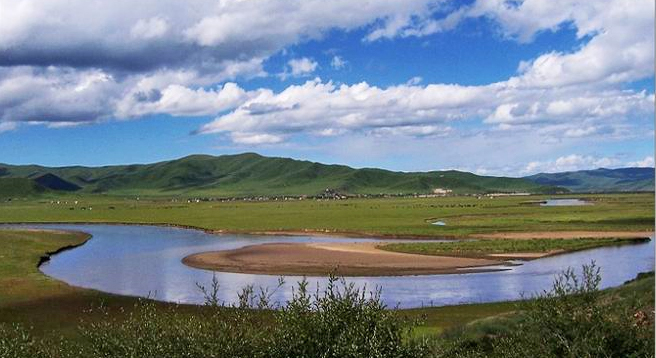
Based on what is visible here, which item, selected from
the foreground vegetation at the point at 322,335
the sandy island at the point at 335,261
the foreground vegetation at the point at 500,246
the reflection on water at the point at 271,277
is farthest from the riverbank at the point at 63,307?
the foreground vegetation at the point at 500,246

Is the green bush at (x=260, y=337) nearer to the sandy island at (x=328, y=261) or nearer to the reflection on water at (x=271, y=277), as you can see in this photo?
the reflection on water at (x=271, y=277)

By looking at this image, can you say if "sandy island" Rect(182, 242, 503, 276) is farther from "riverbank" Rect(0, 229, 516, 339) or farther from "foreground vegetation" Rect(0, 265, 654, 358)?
"foreground vegetation" Rect(0, 265, 654, 358)

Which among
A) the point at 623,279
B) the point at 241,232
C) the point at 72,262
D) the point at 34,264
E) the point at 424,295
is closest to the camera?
the point at 424,295

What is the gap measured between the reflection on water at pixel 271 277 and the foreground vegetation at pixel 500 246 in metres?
3.35

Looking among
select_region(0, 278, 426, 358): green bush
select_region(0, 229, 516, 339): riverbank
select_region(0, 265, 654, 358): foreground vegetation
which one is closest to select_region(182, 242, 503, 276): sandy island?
select_region(0, 229, 516, 339): riverbank

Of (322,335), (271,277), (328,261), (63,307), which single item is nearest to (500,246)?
(328,261)

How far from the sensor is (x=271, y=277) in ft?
236

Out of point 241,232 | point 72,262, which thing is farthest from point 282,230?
point 72,262

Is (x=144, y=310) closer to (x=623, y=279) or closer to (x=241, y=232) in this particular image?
(x=623, y=279)

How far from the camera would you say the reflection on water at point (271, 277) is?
194ft

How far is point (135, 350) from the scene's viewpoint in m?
20.2

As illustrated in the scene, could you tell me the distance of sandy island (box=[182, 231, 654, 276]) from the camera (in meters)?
75.0

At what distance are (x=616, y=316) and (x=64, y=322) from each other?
38404 millimetres

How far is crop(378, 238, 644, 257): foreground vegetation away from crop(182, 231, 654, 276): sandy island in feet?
8.06
